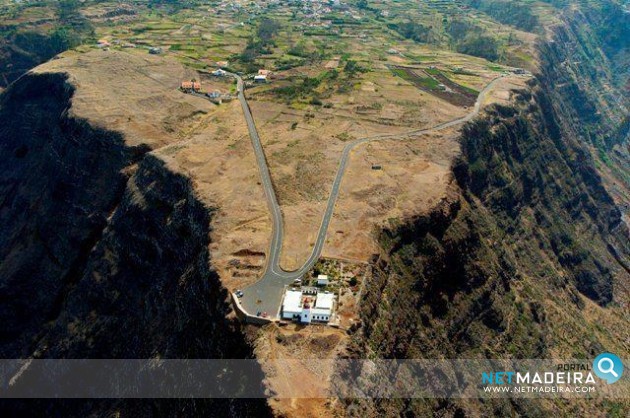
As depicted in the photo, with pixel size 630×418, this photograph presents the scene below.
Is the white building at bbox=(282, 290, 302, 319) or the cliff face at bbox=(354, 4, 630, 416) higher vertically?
the white building at bbox=(282, 290, 302, 319)

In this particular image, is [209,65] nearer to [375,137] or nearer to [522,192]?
[375,137]

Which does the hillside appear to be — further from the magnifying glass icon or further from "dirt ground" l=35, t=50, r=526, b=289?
the magnifying glass icon

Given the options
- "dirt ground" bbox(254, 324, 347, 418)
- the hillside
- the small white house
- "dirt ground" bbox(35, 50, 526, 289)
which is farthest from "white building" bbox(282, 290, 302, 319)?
"dirt ground" bbox(35, 50, 526, 289)

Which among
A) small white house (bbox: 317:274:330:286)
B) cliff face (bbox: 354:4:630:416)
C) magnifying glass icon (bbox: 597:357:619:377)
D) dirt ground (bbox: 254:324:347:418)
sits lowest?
magnifying glass icon (bbox: 597:357:619:377)

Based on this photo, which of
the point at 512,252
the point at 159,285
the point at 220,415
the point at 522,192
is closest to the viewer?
the point at 220,415

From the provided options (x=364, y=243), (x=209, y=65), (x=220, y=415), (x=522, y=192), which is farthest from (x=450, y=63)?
(x=220, y=415)

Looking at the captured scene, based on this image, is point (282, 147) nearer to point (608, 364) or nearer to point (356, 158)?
point (356, 158)

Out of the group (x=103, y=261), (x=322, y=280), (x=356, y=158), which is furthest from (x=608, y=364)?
(x=103, y=261)
